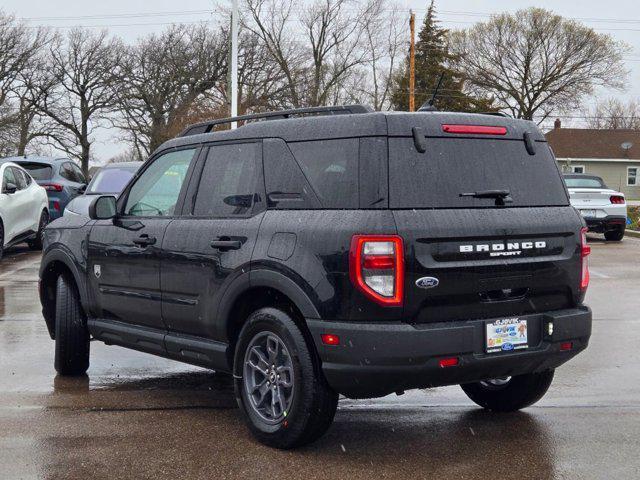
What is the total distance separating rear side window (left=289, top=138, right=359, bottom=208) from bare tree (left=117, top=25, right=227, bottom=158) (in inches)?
1846

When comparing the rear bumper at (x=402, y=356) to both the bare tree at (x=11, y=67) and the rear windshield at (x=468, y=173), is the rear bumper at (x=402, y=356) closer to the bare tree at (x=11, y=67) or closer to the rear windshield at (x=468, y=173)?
the rear windshield at (x=468, y=173)

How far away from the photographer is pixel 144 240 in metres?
5.62

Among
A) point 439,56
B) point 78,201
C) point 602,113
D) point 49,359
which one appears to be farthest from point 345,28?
point 49,359

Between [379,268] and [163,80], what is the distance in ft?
166

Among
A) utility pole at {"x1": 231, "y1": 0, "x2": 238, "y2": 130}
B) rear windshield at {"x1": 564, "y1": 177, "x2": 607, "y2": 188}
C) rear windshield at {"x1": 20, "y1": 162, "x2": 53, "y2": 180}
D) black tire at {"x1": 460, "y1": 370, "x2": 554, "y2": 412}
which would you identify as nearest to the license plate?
black tire at {"x1": 460, "y1": 370, "x2": 554, "y2": 412}

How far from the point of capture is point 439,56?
2233 inches

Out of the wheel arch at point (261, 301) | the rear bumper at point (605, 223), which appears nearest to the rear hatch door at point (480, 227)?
the wheel arch at point (261, 301)

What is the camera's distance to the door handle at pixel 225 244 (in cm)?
489

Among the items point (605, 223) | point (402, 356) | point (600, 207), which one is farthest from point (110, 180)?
point (605, 223)

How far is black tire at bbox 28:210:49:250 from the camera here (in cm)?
1619

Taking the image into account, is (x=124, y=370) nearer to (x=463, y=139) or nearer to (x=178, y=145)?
(x=178, y=145)

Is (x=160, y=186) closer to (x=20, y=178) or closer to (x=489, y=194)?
(x=489, y=194)

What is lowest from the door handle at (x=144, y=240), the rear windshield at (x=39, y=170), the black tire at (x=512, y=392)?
the black tire at (x=512, y=392)

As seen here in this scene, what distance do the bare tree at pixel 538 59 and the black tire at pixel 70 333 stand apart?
52.4 meters
